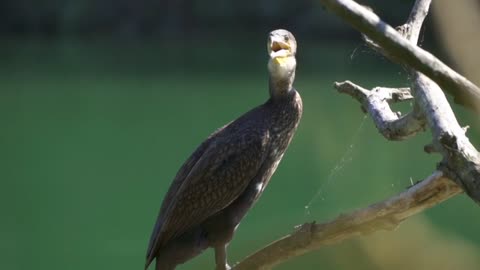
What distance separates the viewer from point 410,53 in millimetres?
1450

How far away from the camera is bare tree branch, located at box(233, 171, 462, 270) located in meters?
2.21

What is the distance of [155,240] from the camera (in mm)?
2773

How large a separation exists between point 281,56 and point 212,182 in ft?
1.18

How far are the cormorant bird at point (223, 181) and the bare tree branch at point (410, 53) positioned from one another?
133 cm

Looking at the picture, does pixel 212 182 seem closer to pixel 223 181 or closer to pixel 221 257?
pixel 223 181

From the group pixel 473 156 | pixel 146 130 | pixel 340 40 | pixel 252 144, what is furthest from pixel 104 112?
pixel 473 156

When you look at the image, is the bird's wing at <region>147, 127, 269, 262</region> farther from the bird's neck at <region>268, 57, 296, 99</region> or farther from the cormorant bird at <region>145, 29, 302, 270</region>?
the bird's neck at <region>268, 57, 296, 99</region>

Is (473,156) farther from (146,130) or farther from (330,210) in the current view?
(146,130)

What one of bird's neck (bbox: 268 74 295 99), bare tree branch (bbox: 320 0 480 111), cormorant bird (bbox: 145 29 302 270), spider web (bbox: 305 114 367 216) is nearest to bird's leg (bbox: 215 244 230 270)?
cormorant bird (bbox: 145 29 302 270)

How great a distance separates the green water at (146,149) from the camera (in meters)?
6.95

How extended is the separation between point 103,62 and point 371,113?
12.8 m

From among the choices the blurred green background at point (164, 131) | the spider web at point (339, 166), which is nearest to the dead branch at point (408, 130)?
the blurred green background at point (164, 131)

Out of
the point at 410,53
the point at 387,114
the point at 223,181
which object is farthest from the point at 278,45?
the point at 410,53

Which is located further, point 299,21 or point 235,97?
point 299,21
